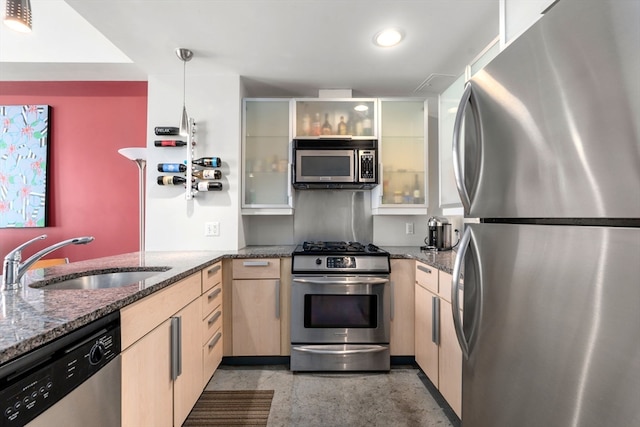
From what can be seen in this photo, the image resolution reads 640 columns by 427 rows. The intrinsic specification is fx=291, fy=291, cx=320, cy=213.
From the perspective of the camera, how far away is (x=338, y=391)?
6.51 feet

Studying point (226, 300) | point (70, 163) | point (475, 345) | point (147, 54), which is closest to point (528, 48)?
point (475, 345)

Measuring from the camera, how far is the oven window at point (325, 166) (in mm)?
2500

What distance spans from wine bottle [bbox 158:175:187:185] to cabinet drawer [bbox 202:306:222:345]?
3.46 ft

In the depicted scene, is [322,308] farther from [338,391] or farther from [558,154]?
[558,154]

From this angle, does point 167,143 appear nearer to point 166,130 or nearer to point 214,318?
point 166,130

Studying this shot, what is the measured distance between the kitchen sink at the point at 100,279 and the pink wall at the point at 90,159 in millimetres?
1226

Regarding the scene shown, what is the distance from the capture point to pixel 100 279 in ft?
5.02

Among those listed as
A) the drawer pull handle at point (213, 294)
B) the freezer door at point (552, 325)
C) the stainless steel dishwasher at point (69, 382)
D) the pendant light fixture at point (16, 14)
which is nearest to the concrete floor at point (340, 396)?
the drawer pull handle at point (213, 294)

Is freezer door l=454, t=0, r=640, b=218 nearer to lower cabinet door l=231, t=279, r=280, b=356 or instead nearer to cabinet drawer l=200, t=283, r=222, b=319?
cabinet drawer l=200, t=283, r=222, b=319

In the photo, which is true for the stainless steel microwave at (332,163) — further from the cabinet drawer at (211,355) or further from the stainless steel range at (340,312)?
the cabinet drawer at (211,355)

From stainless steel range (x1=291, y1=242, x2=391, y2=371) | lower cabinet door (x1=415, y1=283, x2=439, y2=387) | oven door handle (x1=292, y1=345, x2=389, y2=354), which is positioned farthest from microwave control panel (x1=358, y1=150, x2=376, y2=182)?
oven door handle (x1=292, y1=345, x2=389, y2=354)

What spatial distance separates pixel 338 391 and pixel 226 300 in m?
1.04

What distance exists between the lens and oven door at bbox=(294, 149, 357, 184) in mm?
2498

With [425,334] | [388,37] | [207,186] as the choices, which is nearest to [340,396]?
[425,334]
